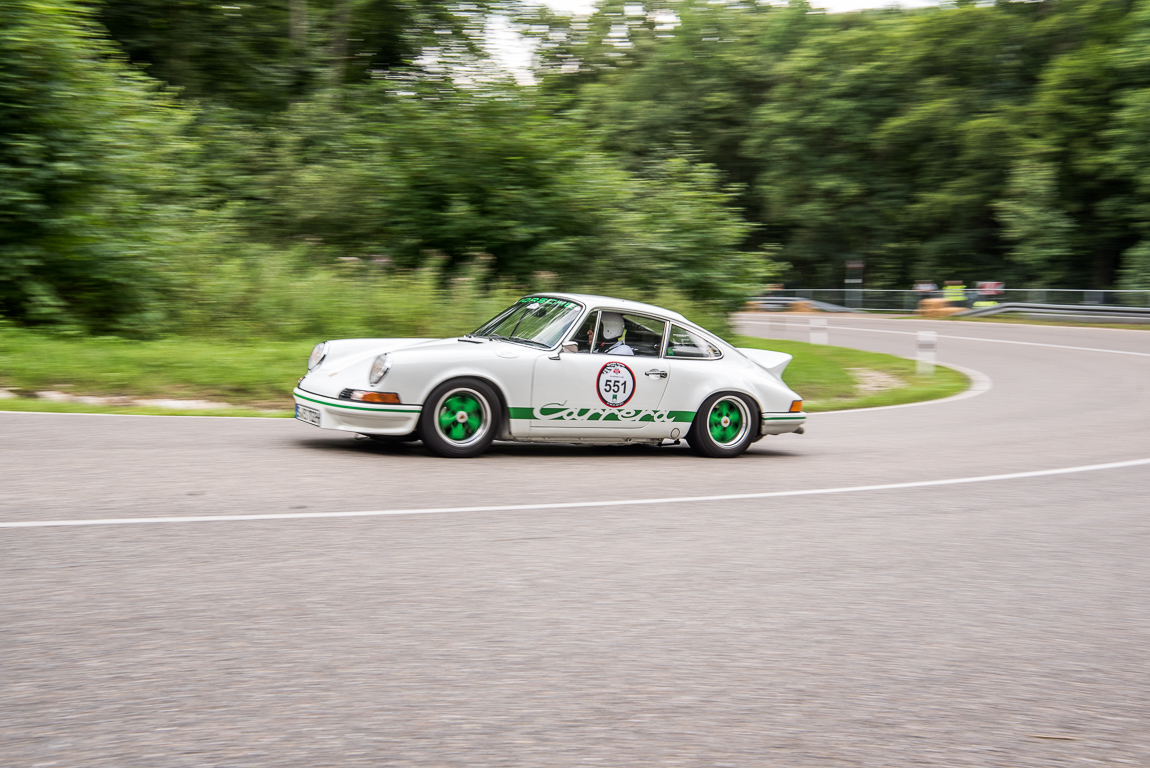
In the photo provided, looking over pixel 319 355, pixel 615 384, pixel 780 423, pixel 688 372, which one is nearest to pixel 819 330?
pixel 780 423

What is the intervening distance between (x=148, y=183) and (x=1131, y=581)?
14.4 m

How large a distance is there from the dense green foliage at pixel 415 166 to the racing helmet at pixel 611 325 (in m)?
6.78

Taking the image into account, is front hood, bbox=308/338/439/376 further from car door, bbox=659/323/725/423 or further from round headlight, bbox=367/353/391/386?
car door, bbox=659/323/725/423

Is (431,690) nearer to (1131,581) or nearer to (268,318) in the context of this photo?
(1131,581)

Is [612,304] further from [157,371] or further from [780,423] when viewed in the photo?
[157,371]

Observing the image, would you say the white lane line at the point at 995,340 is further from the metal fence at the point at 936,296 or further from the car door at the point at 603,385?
the car door at the point at 603,385

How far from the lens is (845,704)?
3801 millimetres

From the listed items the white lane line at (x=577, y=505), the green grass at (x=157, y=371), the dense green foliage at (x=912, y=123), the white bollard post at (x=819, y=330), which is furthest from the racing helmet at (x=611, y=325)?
the dense green foliage at (x=912, y=123)

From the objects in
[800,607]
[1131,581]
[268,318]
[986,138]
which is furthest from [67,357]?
[986,138]

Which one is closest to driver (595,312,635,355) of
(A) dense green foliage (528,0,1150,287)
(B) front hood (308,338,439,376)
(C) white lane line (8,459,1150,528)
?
(B) front hood (308,338,439,376)

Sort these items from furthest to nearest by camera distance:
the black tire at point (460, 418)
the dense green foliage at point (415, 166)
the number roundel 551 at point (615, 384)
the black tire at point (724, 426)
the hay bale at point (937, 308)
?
1. the hay bale at point (937, 308)
2. the dense green foliage at point (415, 166)
3. the black tire at point (724, 426)
4. the number roundel 551 at point (615, 384)
5. the black tire at point (460, 418)

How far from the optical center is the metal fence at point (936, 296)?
3984cm

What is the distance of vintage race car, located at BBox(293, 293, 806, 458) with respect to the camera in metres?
8.45

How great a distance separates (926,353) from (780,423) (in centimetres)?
1062
